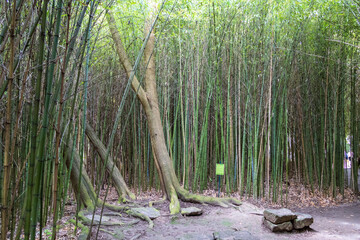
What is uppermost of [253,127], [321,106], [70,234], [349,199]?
[321,106]

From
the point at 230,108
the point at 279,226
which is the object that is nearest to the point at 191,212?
the point at 279,226

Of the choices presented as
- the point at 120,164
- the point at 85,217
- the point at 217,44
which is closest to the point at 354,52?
the point at 217,44

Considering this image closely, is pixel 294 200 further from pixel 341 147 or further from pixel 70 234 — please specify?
pixel 70 234

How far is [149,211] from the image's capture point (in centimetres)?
352

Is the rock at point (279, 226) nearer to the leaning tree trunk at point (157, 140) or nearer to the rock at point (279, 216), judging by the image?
the rock at point (279, 216)

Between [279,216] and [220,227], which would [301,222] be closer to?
[279,216]

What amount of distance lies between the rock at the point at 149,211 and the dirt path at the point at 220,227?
0.19ft

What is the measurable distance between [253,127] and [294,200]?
4.88 ft

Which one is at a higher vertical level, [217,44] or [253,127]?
[217,44]

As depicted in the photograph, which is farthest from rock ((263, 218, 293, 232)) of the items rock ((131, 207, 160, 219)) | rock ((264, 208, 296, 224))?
rock ((131, 207, 160, 219))

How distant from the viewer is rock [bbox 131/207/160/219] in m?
3.39

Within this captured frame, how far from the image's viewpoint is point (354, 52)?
5035mm

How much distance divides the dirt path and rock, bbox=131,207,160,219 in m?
0.06

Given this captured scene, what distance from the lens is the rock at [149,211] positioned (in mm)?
3394
